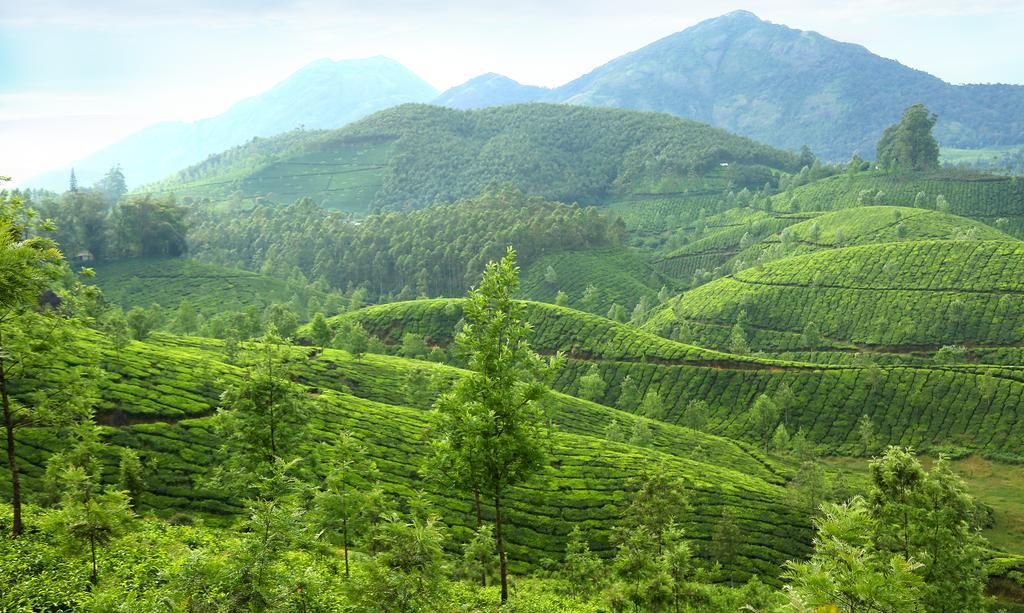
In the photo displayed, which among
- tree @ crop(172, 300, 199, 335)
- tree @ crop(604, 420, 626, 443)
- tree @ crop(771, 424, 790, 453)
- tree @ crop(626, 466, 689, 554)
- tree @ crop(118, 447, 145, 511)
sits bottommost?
tree @ crop(771, 424, 790, 453)

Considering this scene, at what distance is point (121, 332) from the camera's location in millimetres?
65812

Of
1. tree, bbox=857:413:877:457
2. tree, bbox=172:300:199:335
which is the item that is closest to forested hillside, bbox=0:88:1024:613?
tree, bbox=857:413:877:457

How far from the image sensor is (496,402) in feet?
79.0

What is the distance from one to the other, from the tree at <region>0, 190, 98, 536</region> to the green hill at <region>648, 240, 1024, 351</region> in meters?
134

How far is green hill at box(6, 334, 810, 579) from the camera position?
4834 centimetres

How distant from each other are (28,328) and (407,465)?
37.3 meters

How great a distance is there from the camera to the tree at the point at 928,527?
32.7m

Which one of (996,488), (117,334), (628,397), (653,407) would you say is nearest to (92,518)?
(117,334)

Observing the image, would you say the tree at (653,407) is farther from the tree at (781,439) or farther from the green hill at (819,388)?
the tree at (781,439)

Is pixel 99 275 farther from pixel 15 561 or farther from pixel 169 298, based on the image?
pixel 15 561

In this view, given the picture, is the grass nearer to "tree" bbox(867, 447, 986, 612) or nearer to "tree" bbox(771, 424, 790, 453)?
"tree" bbox(771, 424, 790, 453)

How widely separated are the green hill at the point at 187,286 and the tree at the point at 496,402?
154 m

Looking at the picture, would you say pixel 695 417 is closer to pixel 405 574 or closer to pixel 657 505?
pixel 657 505

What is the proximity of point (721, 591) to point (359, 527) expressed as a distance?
28108 mm
